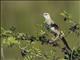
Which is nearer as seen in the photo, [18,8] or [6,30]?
[6,30]

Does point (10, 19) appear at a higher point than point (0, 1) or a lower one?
lower

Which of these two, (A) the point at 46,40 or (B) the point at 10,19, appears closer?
(A) the point at 46,40

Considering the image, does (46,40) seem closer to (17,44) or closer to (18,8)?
(17,44)

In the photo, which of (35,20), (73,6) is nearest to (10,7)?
(35,20)

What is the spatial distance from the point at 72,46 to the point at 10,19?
0.77 m

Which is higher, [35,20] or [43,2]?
[43,2]

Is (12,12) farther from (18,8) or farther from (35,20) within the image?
(35,20)

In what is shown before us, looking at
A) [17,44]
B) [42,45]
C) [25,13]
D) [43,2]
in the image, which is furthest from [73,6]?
[17,44]

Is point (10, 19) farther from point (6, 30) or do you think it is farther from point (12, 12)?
point (6, 30)

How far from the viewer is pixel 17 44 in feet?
3.32

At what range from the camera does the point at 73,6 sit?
168 centimetres

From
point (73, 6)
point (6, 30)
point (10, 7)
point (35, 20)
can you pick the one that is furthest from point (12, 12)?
point (6, 30)

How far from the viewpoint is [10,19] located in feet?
5.73

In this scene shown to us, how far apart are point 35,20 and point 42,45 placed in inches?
23.1
